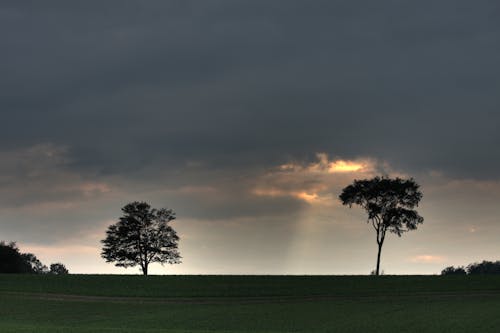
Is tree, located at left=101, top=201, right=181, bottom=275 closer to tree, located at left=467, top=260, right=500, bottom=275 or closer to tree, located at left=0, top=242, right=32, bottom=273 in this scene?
tree, located at left=0, top=242, right=32, bottom=273

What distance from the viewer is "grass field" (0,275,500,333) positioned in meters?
47.7

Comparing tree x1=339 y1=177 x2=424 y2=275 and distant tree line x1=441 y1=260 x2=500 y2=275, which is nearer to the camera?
tree x1=339 y1=177 x2=424 y2=275

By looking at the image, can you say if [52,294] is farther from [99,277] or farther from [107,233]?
[107,233]

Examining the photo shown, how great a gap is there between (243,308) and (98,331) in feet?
69.0

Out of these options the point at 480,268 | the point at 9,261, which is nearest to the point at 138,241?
the point at 9,261

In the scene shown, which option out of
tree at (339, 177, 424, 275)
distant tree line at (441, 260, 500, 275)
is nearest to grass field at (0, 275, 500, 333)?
tree at (339, 177, 424, 275)

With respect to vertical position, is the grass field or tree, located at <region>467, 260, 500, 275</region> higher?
tree, located at <region>467, 260, 500, 275</region>

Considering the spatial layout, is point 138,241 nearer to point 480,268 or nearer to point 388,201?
point 388,201

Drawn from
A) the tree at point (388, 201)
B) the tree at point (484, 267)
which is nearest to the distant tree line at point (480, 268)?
the tree at point (484, 267)

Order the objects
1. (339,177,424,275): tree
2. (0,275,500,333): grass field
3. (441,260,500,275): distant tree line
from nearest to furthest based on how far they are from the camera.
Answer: (0,275,500,333): grass field < (339,177,424,275): tree < (441,260,500,275): distant tree line

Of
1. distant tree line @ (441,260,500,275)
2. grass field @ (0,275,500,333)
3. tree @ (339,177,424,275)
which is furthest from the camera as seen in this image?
distant tree line @ (441,260,500,275)

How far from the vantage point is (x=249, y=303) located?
62.5 m

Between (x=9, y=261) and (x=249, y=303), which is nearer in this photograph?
(x=249, y=303)

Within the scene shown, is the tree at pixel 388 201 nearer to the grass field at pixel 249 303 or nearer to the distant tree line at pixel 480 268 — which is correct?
the grass field at pixel 249 303
